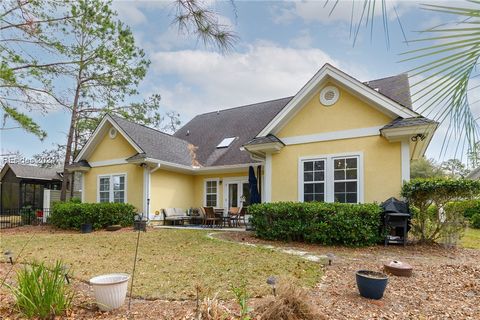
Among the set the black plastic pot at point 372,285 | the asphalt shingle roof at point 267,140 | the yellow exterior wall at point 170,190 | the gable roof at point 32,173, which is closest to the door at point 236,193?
the yellow exterior wall at point 170,190

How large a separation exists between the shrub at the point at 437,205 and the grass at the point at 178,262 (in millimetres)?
4360

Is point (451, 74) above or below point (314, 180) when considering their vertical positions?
above

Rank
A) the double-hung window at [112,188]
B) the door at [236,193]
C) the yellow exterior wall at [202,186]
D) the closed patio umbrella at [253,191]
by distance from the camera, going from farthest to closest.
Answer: the yellow exterior wall at [202,186]
the double-hung window at [112,188]
the door at [236,193]
the closed patio umbrella at [253,191]

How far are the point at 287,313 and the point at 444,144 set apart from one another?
299cm

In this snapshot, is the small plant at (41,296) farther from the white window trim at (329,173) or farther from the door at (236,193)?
the door at (236,193)

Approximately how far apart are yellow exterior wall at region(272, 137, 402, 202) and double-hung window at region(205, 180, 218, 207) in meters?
5.21

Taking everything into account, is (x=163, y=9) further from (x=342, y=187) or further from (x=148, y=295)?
(x=342, y=187)

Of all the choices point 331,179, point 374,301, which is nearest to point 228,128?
point 331,179

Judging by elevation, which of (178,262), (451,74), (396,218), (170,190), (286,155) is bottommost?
(178,262)

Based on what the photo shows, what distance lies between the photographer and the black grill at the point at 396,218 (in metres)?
8.68

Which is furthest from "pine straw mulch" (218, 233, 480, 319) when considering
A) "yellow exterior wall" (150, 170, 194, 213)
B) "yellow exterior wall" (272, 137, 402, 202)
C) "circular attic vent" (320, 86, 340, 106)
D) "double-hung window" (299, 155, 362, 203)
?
"yellow exterior wall" (150, 170, 194, 213)

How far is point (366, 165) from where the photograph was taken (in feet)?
33.2

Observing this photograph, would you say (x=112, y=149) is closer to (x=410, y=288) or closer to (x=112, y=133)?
(x=112, y=133)

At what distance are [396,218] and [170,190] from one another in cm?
1035
